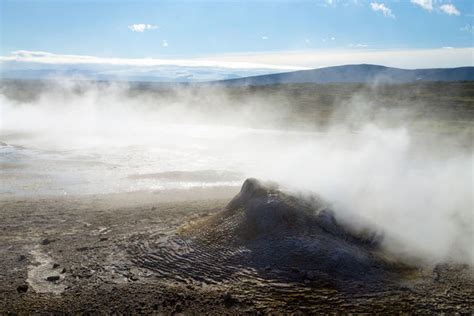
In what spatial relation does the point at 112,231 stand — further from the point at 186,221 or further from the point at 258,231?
the point at 258,231

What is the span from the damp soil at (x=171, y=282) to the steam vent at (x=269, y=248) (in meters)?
0.03

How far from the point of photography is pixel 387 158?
37.6ft

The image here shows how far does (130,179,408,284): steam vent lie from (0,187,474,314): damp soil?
3cm

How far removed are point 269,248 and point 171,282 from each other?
1.62 metres

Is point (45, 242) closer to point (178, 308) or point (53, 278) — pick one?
point (53, 278)

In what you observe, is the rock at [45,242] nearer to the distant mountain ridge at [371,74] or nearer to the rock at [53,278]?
the rock at [53,278]

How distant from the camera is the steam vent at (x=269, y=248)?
6.22 metres

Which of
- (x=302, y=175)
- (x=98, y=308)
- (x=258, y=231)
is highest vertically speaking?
(x=302, y=175)

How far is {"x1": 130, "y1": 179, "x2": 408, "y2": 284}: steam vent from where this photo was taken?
20.4 feet

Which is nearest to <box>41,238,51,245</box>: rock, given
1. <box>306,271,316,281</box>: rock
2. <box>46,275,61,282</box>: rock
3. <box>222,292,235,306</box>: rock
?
<box>46,275,61,282</box>: rock

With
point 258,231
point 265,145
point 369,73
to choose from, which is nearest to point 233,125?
point 265,145

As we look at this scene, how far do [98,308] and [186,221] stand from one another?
3.44 m

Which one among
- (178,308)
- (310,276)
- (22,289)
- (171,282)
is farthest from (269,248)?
(22,289)

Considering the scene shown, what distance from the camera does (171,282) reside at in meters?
6.15
